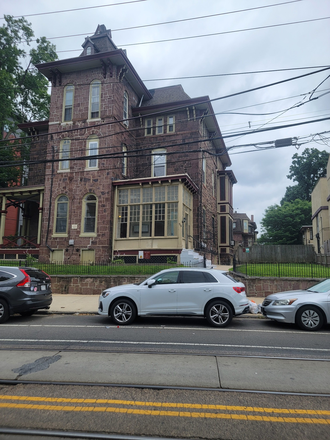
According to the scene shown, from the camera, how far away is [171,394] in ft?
14.3

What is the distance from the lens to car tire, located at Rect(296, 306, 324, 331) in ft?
27.7

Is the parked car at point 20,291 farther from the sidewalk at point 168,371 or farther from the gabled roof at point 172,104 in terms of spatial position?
the gabled roof at point 172,104

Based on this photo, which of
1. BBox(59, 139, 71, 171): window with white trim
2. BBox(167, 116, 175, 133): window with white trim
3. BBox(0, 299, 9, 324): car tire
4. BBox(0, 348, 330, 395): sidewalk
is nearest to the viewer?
BBox(0, 348, 330, 395): sidewalk

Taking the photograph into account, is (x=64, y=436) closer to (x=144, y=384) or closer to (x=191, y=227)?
(x=144, y=384)

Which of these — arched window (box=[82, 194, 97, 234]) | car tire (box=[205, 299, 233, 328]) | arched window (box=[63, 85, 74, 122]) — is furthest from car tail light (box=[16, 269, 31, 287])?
arched window (box=[63, 85, 74, 122])

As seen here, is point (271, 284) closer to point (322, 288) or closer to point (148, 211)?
point (322, 288)

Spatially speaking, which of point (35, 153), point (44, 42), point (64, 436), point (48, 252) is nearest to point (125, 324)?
point (64, 436)

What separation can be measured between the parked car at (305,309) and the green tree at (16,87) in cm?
2539

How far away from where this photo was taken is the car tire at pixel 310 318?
8453 mm

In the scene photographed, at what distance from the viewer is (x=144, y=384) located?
4.65 meters

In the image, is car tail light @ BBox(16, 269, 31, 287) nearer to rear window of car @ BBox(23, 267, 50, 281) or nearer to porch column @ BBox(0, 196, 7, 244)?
rear window of car @ BBox(23, 267, 50, 281)

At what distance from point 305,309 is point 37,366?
21.6ft

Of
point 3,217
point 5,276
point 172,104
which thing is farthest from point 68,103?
point 5,276

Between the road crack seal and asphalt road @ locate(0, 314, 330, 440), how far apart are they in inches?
A: 0.7
